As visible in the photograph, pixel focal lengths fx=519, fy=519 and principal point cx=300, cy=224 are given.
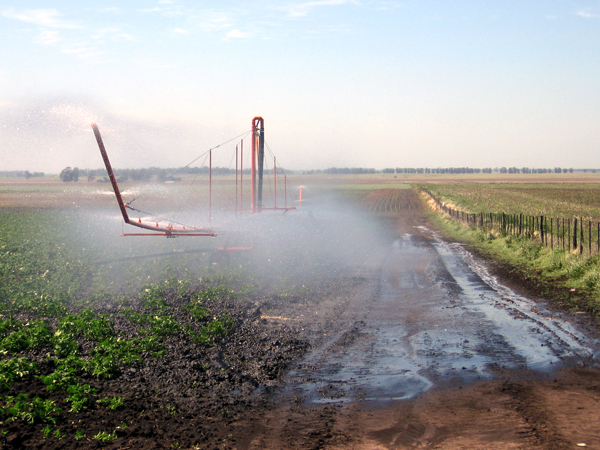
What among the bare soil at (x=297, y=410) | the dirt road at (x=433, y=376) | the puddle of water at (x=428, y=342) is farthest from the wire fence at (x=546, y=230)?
the bare soil at (x=297, y=410)

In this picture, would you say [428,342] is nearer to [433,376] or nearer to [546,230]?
[433,376]

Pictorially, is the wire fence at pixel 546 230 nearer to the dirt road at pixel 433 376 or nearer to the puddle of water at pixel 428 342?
the puddle of water at pixel 428 342

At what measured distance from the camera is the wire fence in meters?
18.4

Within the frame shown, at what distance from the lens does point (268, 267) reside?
1784cm

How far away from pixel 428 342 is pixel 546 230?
49.5ft

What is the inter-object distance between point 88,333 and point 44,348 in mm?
845

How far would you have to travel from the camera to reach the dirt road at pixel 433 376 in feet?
20.5

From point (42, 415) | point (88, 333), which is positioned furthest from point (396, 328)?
point (42, 415)

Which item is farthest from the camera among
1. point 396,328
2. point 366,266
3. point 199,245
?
point 199,245

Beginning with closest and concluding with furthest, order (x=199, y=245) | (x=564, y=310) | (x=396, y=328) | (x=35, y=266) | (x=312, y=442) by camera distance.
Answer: (x=312, y=442), (x=396, y=328), (x=564, y=310), (x=35, y=266), (x=199, y=245)

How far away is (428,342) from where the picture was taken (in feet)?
33.1

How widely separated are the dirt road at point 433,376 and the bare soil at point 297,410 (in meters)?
0.03

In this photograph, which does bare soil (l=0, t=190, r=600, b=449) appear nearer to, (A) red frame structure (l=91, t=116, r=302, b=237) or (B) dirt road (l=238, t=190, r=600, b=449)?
(B) dirt road (l=238, t=190, r=600, b=449)

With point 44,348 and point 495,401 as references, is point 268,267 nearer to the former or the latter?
point 44,348
